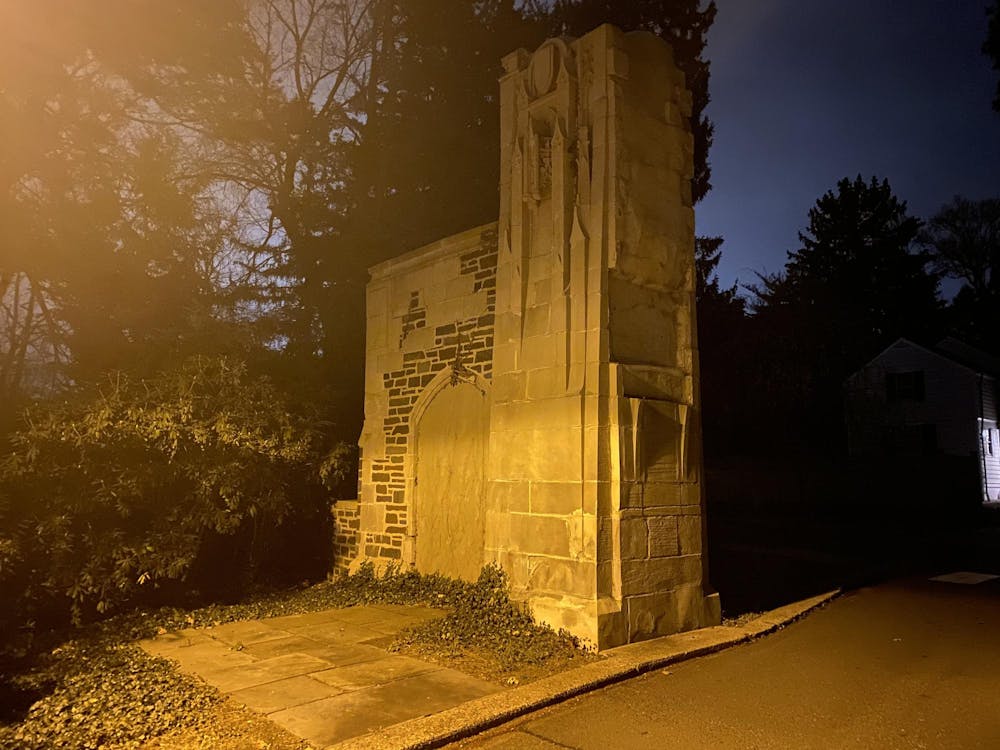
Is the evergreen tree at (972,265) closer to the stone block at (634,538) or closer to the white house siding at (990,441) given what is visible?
the white house siding at (990,441)

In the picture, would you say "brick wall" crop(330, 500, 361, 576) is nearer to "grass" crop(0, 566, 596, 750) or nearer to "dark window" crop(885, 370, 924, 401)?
"grass" crop(0, 566, 596, 750)

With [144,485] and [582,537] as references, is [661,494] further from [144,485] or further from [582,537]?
[144,485]

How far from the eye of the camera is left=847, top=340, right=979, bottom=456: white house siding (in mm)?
28328

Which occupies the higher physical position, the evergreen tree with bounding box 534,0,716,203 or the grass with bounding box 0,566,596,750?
the evergreen tree with bounding box 534,0,716,203

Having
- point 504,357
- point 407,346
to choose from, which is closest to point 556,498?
point 504,357

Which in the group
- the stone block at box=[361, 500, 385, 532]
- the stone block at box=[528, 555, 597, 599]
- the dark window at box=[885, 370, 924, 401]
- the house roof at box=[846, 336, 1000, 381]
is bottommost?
the stone block at box=[528, 555, 597, 599]

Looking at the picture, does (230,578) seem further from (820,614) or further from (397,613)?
(820,614)

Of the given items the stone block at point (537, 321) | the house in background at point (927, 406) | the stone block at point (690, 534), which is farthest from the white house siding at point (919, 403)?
the stone block at point (537, 321)

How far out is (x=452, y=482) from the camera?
9562mm

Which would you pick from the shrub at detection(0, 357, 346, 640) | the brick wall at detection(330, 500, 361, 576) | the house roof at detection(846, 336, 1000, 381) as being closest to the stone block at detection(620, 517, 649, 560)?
the shrub at detection(0, 357, 346, 640)

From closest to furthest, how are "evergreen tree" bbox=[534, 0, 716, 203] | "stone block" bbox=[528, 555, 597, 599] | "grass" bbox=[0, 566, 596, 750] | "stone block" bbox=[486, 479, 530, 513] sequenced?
"grass" bbox=[0, 566, 596, 750]
"stone block" bbox=[528, 555, 597, 599]
"stone block" bbox=[486, 479, 530, 513]
"evergreen tree" bbox=[534, 0, 716, 203]

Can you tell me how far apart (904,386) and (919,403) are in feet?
2.93

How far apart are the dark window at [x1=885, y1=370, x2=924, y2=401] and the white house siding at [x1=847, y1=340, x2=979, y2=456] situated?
0.16 meters

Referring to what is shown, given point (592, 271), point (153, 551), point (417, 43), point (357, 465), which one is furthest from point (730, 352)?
point (153, 551)
